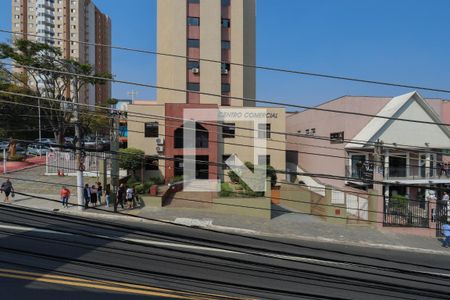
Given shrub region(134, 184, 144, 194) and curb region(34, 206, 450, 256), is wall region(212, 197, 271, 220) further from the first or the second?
shrub region(134, 184, 144, 194)

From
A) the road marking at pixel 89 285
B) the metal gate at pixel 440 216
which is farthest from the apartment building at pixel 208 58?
the road marking at pixel 89 285

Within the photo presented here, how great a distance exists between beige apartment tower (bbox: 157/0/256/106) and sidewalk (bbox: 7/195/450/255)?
17.4m

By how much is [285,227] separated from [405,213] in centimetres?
564

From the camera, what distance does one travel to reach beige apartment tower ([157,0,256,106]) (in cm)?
3338

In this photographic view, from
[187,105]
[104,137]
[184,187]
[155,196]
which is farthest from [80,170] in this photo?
[104,137]

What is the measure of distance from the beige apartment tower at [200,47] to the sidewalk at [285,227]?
17.4 meters

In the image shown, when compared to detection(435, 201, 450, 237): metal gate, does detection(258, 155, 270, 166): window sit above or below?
above

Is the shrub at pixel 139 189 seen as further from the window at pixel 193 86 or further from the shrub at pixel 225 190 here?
the window at pixel 193 86

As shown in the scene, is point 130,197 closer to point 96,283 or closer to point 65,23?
point 96,283

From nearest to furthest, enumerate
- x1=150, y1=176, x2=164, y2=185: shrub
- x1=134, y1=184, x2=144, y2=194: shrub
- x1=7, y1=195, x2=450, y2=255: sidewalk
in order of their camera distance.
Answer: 1. x1=7, y1=195, x2=450, y2=255: sidewalk
2. x1=134, y1=184, x2=144, y2=194: shrub
3. x1=150, y1=176, x2=164, y2=185: shrub

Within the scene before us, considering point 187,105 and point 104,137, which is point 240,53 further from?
point 104,137

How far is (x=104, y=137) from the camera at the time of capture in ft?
166

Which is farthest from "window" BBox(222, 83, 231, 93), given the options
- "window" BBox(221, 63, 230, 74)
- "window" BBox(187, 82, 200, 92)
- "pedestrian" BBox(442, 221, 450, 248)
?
"pedestrian" BBox(442, 221, 450, 248)

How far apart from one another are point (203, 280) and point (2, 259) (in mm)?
4764
